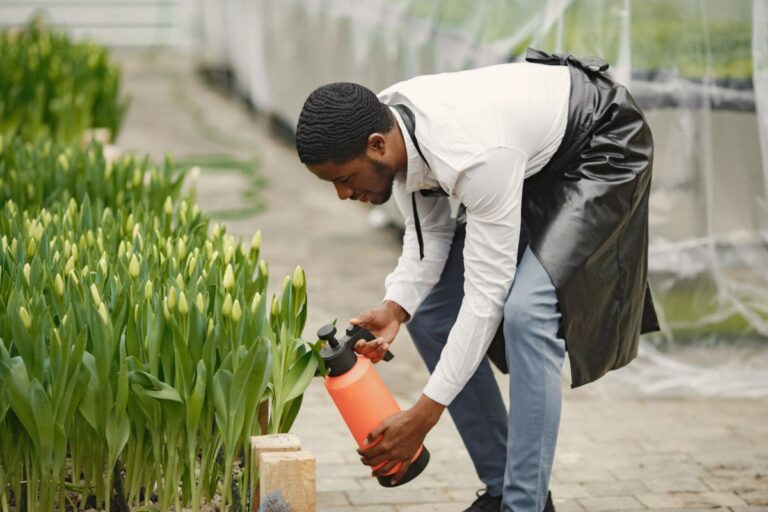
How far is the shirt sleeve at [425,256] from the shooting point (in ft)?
10.4

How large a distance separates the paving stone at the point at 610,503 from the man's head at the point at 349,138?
1.38 m

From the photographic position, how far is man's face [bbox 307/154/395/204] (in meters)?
2.72

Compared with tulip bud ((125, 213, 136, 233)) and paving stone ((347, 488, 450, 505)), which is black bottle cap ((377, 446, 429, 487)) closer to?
paving stone ((347, 488, 450, 505))

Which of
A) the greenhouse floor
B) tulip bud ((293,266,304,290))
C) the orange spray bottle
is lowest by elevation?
the greenhouse floor

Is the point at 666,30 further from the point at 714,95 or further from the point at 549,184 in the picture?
the point at 549,184

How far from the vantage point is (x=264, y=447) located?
2.75 meters

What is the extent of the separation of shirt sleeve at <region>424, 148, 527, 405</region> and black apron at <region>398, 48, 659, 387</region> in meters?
0.15

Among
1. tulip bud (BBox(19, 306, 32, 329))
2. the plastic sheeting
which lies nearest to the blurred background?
the plastic sheeting

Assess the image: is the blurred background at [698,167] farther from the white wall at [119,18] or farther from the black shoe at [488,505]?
the white wall at [119,18]

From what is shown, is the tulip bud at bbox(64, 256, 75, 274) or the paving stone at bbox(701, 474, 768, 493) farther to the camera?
the paving stone at bbox(701, 474, 768, 493)

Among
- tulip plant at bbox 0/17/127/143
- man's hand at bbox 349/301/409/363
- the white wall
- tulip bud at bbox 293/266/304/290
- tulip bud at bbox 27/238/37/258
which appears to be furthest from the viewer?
the white wall

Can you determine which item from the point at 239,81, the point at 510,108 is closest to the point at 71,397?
the point at 510,108

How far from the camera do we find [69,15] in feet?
51.3

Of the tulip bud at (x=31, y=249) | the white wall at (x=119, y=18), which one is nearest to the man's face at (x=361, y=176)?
the tulip bud at (x=31, y=249)
